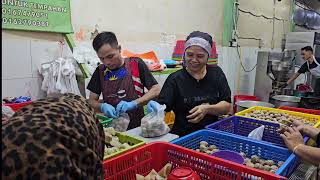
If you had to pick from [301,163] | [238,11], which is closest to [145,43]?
[301,163]

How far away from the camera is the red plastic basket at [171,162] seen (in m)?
1.09

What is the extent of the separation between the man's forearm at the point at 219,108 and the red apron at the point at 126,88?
0.63 meters

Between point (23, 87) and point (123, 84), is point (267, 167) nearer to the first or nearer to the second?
point (123, 84)

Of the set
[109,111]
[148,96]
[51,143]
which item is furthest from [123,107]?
[51,143]

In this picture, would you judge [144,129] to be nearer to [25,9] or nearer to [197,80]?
[197,80]

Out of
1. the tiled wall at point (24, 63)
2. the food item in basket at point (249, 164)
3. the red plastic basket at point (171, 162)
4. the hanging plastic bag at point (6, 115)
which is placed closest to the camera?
the hanging plastic bag at point (6, 115)

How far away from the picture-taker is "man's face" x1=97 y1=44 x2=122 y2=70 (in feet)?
6.65

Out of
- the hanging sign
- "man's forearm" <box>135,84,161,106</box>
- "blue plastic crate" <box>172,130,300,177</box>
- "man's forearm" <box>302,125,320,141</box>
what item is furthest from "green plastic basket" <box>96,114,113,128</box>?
"man's forearm" <box>302,125,320,141</box>

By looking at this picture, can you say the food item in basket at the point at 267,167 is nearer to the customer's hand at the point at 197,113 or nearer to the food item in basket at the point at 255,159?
the food item in basket at the point at 255,159

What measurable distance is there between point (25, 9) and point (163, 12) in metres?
1.98

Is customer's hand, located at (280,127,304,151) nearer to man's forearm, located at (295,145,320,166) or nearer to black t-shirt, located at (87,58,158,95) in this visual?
man's forearm, located at (295,145,320,166)

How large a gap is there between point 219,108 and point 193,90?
22 centimetres

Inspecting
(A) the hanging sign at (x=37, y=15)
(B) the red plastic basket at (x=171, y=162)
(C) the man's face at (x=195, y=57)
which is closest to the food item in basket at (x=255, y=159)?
(B) the red plastic basket at (x=171, y=162)

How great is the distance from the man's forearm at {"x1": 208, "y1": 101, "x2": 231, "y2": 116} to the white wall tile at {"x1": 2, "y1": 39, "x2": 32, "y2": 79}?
162 cm
